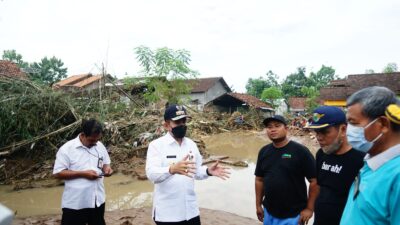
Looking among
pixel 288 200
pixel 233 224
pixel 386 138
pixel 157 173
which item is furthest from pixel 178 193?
pixel 233 224

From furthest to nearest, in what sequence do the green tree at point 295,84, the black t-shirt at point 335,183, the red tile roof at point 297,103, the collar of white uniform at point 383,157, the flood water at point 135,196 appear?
the green tree at point 295,84
the red tile roof at point 297,103
the flood water at point 135,196
the black t-shirt at point 335,183
the collar of white uniform at point 383,157

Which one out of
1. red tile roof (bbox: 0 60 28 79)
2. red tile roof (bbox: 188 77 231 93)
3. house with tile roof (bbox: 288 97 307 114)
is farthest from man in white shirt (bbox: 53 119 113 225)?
house with tile roof (bbox: 288 97 307 114)

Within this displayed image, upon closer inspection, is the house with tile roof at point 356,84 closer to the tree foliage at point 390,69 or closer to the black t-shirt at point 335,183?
the tree foliage at point 390,69

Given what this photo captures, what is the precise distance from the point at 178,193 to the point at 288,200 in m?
1.10

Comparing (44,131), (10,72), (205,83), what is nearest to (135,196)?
(44,131)

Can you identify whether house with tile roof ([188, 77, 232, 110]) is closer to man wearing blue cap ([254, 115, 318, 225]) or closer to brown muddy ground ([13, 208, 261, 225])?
brown muddy ground ([13, 208, 261, 225])

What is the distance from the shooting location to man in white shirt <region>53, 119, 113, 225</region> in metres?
3.28

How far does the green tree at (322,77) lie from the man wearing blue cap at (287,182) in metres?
47.0

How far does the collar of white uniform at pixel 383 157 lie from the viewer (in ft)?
4.91

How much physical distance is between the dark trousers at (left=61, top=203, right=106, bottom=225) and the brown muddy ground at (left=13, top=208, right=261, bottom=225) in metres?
2.04

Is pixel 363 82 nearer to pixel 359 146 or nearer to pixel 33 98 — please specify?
pixel 33 98

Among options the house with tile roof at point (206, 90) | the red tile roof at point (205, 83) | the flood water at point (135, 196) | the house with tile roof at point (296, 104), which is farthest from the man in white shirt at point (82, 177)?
the house with tile roof at point (296, 104)

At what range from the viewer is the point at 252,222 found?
5652 millimetres

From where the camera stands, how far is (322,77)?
180 feet
